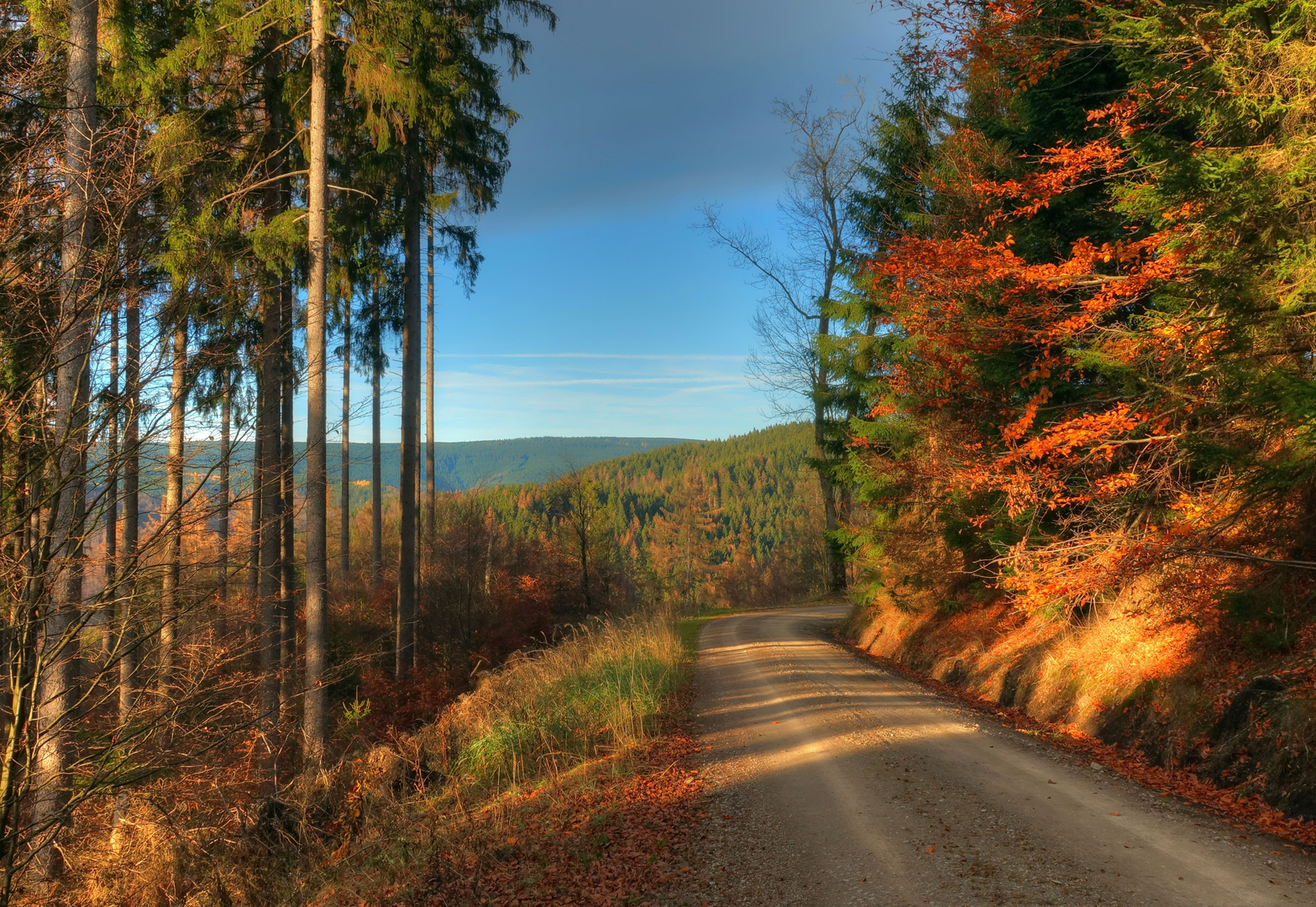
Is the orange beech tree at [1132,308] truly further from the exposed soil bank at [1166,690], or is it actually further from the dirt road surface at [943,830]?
the dirt road surface at [943,830]

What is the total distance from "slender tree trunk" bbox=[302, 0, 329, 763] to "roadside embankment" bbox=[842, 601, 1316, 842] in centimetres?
1000

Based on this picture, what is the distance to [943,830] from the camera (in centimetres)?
548

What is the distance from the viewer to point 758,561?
101375mm

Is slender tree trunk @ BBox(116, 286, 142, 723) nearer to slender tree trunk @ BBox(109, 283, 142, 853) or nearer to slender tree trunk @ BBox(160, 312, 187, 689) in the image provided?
slender tree trunk @ BBox(109, 283, 142, 853)

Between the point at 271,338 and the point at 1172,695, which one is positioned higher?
the point at 271,338

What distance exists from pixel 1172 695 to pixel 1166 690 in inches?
6.0

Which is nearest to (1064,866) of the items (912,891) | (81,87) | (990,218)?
(912,891)

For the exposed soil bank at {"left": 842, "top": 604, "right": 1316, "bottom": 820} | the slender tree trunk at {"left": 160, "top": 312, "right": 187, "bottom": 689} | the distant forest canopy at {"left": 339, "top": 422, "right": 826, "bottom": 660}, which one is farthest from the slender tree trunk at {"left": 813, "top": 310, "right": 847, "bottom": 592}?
the slender tree trunk at {"left": 160, "top": 312, "right": 187, "bottom": 689}

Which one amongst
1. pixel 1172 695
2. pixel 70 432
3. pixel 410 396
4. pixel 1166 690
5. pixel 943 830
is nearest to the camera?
pixel 70 432

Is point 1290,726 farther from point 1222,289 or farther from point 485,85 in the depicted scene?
point 485,85

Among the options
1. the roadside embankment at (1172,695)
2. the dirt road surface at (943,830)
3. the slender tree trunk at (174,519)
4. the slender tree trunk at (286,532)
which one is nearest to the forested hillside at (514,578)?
the slender tree trunk at (286,532)

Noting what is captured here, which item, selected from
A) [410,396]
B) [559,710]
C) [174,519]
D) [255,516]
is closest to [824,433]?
[410,396]

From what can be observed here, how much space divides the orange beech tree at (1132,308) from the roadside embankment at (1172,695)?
0.53m

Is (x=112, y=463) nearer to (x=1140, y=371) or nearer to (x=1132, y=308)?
(x=1140, y=371)
